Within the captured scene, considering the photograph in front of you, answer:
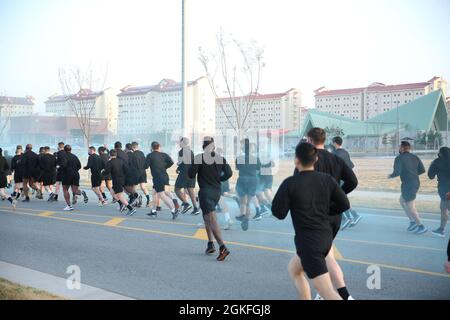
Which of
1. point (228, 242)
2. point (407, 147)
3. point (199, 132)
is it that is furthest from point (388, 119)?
point (228, 242)

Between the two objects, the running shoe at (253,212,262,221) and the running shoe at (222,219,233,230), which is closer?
the running shoe at (222,219,233,230)

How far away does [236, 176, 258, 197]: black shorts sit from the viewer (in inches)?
441

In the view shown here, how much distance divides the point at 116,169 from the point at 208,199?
6279mm

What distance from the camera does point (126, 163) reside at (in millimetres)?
14203

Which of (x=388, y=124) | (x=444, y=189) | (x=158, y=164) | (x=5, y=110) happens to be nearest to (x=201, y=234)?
(x=158, y=164)

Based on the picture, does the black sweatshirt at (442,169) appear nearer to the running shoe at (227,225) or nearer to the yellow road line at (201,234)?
the running shoe at (227,225)

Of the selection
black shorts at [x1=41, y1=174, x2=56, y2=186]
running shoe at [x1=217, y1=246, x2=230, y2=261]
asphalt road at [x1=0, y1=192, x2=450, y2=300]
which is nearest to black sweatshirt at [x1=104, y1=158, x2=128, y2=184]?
asphalt road at [x1=0, y1=192, x2=450, y2=300]

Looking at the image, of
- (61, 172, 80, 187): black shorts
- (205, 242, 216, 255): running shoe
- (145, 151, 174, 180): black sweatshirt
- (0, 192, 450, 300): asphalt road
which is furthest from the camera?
(61, 172, 80, 187): black shorts

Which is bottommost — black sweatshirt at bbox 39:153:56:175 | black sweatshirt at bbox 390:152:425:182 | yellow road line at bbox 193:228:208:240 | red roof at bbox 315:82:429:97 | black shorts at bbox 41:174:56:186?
yellow road line at bbox 193:228:208:240

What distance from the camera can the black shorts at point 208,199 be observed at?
26.0 ft

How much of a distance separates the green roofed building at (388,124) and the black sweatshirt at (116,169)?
21603mm

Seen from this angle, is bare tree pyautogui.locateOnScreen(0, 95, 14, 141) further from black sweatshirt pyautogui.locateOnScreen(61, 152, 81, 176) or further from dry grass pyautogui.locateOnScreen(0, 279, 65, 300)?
dry grass pyautogui.locateOnScreen(0, 279, 65, 300)

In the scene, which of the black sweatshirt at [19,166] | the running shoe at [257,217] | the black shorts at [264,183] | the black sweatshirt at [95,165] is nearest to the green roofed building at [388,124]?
the black sweatshirt at [95,165]

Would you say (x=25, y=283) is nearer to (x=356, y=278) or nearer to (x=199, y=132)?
(x=356, y=278)
